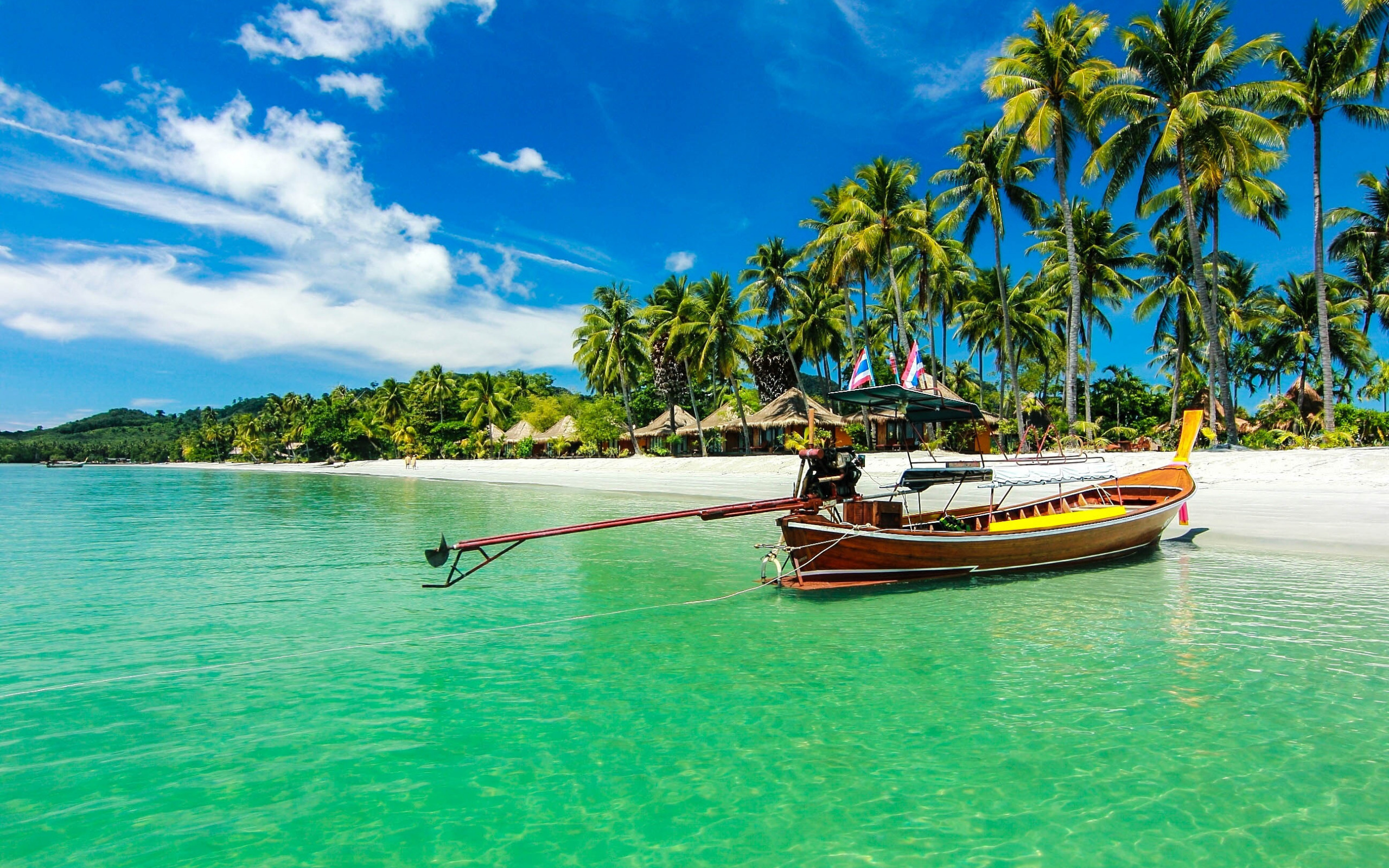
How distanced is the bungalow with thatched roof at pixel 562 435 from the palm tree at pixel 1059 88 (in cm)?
3640

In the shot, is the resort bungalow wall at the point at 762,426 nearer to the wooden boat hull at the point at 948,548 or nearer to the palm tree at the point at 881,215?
the palm tree at the point at 881,215

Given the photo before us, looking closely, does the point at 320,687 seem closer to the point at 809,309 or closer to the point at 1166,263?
the point at 809,309

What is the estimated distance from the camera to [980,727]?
5668 mm

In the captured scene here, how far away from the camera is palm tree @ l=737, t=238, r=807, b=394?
41438mm

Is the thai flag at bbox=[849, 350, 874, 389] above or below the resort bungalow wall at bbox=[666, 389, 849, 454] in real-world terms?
below

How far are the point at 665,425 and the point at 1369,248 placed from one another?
138 ft

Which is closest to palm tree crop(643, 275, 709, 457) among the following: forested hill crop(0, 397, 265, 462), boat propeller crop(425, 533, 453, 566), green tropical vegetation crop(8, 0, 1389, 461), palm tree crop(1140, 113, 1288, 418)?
green tropical vegetation crop(8, 0, 1389, 461)

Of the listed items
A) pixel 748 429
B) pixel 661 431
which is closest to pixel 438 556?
pixel 748 429

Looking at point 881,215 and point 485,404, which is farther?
point 485,404

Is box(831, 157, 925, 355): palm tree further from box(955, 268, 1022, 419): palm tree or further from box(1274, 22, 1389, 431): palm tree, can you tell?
box(1274, 22, 1389, 431): palm tree

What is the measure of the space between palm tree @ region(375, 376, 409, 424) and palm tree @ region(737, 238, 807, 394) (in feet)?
176

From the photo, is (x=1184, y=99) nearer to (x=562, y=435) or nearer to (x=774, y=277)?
(x=774, y=277)

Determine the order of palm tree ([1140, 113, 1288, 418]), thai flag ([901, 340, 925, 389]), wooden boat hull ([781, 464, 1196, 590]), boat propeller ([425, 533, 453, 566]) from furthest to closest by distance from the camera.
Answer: palm tree ([1140, 113, 1288, 418]) → thai flag ([901, 340, 925, 389]) → wooden boat hull ([781, 464, 1196, 590]) → boat propeller ([425, 533, 453, 566])

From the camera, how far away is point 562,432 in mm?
58500
